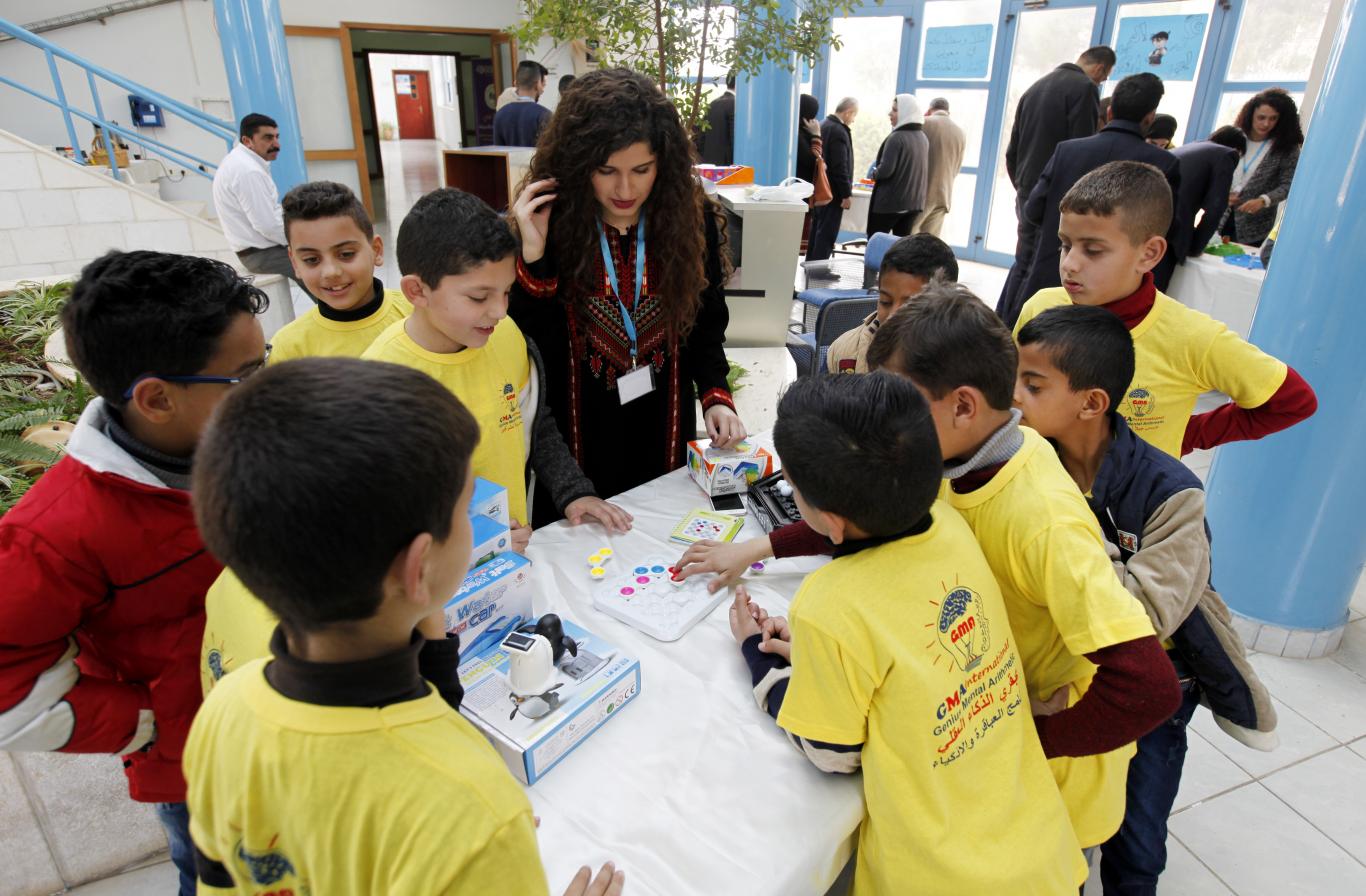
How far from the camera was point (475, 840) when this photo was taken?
2.14 feet

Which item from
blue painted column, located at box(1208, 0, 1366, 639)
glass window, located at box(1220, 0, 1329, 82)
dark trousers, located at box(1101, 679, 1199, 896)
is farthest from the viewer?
glass window, located at box(1220, 0, 1329, 82)

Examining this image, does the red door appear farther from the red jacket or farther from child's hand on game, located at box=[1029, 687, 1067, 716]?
child's hand on game, located at box=[1029, 687, 1067, 716]

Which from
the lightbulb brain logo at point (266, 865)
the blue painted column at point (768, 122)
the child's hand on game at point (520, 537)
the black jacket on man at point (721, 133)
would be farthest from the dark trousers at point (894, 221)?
the lightbulb brain logo at point (266, 865)

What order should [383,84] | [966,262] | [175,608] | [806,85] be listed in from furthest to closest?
[383,84] < [806,85] < [966,262] < [175,608]

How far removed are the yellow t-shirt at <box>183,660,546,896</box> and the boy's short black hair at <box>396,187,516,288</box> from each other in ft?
3.26

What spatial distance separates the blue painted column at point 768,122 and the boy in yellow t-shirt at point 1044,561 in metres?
5.58

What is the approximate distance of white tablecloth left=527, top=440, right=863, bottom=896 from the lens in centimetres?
99

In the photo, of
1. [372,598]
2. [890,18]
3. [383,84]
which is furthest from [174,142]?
[383,84]

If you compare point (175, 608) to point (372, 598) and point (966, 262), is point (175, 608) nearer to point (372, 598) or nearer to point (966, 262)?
point (372, 598)

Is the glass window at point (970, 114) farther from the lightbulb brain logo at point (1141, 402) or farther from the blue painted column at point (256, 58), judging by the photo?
the lightbulb brain logo at point (1141, 402)

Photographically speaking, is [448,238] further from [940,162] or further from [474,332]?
[940,162]

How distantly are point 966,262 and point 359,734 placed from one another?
9.43m

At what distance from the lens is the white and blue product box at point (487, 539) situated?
4.17 ft

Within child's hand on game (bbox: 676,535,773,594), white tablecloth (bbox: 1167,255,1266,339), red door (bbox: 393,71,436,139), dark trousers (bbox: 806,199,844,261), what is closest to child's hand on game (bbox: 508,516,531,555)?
child's hand on game (bbox: 676,535,773,594)
